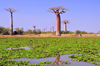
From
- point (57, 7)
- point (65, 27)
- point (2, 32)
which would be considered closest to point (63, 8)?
point (57, 7)

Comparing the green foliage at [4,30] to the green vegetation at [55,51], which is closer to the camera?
the green vegetation at [55,51]

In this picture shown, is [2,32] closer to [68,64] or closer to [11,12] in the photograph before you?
[11,12]

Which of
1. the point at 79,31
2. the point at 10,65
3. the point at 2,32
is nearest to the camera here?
the point at 10,65

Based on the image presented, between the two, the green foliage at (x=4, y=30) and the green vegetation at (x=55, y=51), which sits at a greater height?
the green foliage at (x=4, y=30)

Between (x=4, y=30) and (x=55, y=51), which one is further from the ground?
(x=4, y=30)

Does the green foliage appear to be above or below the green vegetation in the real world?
above

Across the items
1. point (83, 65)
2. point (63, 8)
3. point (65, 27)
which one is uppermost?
point (63, 8)

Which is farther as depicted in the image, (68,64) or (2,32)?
(2,32)

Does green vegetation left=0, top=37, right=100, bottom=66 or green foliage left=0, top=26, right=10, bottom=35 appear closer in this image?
green vegetation left=0, top=37, right=100, bottom=66

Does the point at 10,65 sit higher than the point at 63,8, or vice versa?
the point at 63,8

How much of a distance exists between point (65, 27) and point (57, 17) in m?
23.4

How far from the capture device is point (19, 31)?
44.0 meters

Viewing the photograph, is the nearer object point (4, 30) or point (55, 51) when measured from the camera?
point (55, 51)

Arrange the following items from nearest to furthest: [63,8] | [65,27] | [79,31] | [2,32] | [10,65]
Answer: [10,65] < [63,8] < [2,32] < [79,31] < [65,27]
